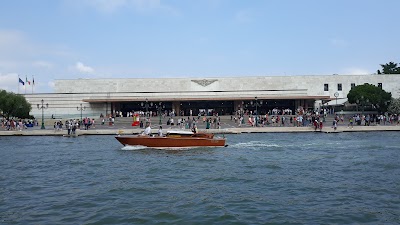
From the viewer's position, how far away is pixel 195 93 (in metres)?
78.2

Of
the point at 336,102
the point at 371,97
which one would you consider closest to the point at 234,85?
the point at 336,102

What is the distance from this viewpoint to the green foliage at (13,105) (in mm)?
68062

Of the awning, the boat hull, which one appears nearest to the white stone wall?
the awning

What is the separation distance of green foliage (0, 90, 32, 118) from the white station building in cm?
379

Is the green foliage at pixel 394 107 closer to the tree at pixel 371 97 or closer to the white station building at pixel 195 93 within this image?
the tree at pixel 371 97

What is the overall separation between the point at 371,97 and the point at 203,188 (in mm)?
58588

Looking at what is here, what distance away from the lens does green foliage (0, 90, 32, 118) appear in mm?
68062

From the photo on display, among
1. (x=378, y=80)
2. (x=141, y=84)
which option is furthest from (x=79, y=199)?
(x=378, y=80)

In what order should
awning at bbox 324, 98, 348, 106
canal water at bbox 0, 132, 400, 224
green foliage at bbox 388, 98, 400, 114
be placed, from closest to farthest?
canal water at bbox 0, 132, 400, 224
green foliage at bbox 388, 98, 400, 114
awning at bbox 324, 98, 348, 106

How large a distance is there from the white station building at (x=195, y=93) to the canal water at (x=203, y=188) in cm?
4877

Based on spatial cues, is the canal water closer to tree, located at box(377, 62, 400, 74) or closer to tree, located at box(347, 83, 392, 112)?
tree, located at box(347, 83, 392, 112)

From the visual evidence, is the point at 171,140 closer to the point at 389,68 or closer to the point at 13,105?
the point at 13,105

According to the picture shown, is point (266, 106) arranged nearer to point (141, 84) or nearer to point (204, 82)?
point (204, 82)

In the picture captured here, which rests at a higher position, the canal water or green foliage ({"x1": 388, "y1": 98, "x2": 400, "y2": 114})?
green foliage ({"x1": 388, "y1": 98, "x2": 400, "y2": 114})
